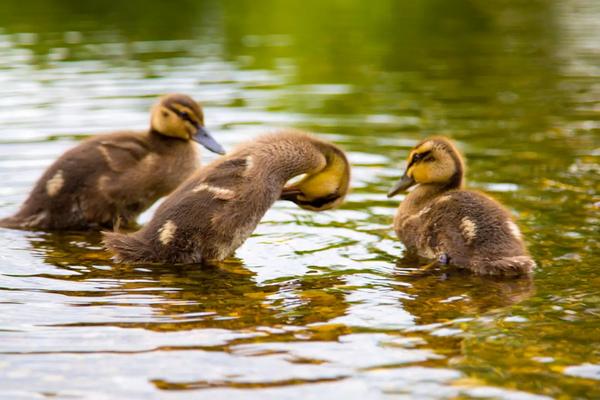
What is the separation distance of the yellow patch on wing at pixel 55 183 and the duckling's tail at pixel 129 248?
113 centimetres

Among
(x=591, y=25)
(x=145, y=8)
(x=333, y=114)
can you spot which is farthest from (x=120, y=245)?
(x=145, y=8)

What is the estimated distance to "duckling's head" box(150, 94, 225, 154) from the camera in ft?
25.0

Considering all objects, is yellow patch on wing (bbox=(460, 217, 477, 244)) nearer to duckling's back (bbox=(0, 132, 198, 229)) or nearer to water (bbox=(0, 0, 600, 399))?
water (bbox=(0, 0, 600, 399))

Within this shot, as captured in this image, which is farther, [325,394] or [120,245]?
[120,245]

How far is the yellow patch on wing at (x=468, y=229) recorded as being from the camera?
6250 millimetres

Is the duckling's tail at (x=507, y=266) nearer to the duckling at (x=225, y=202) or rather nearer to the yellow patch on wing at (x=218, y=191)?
the duckling at (x=225, y=202)

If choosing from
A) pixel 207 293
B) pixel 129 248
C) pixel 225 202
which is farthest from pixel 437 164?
pixel 129 248

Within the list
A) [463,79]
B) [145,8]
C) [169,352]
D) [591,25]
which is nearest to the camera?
[169,352]

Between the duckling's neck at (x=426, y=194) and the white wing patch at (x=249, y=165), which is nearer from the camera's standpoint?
the white wing patch at (x=249, y=165)

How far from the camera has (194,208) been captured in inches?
243

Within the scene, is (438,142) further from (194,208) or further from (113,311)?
(113,311)

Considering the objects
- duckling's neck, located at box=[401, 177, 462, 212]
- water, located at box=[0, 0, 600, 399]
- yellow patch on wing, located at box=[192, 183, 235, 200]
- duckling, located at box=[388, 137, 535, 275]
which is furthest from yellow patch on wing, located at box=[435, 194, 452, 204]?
yellow patch on wing, located at box=[192, 183, 235, 200]

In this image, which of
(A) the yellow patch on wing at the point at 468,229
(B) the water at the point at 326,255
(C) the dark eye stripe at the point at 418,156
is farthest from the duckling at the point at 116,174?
(A) the yellow patch on wing at the point at 468,229

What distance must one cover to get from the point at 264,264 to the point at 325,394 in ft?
7.75
